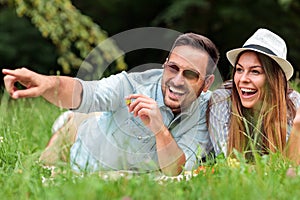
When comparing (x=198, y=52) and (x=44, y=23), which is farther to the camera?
(x=44, y=23)

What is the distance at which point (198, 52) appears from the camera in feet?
9.75

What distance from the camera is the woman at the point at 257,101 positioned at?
294 cm

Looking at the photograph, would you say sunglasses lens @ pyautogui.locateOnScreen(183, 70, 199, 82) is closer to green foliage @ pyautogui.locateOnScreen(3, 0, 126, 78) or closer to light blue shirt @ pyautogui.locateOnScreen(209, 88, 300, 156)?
light blue shirt @ pyautogui.locateOnScreen(209, 88, 300, 156)

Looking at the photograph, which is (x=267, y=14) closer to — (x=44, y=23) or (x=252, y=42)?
(x=44, y=23)

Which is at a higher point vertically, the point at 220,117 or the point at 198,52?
the point at 198,52

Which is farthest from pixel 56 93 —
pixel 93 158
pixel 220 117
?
pixel 220 117

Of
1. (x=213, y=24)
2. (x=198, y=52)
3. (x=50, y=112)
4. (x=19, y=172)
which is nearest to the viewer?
(x=19, y=172)

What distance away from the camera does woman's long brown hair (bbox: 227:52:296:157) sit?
2.95m

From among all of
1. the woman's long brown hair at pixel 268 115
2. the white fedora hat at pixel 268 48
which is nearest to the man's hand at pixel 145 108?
the woman's long brown hair at pixel 268 115

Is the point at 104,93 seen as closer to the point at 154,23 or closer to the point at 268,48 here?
the point at 268,48

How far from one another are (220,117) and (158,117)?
0.48 meters

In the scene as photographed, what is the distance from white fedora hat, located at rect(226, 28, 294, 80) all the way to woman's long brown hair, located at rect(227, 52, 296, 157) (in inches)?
1.2

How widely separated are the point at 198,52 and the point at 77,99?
2.16 ft

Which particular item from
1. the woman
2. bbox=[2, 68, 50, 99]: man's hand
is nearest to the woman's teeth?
the woman
